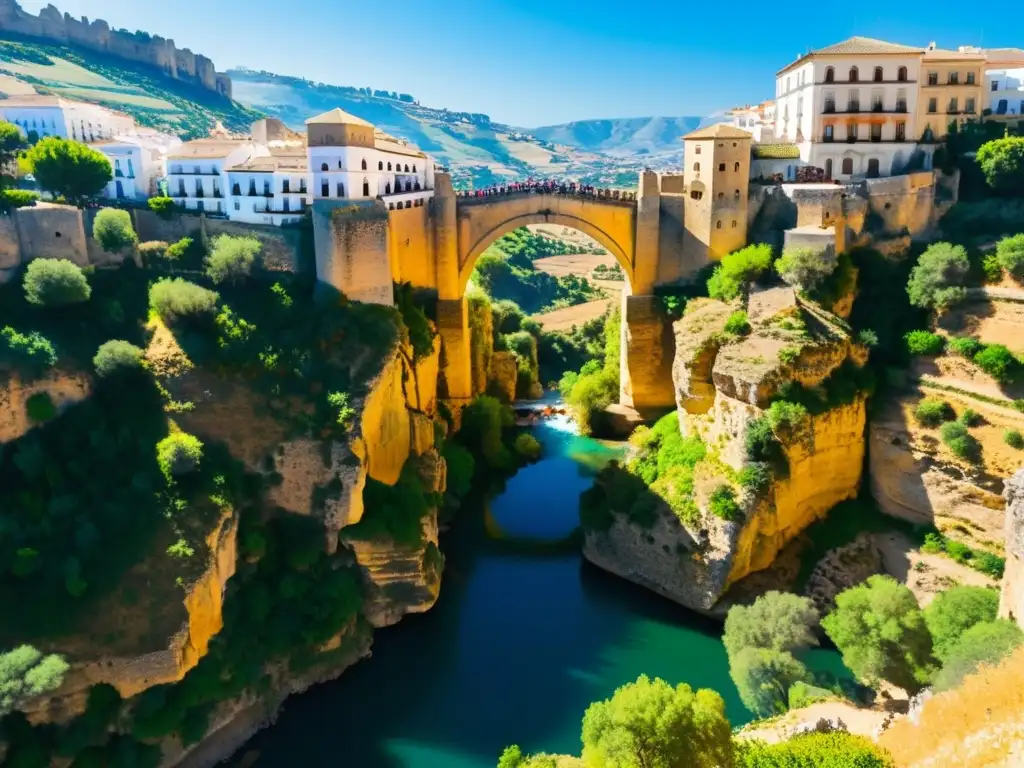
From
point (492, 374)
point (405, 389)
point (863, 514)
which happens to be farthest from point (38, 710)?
point (492, 374)

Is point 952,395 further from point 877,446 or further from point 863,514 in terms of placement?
point 863,514

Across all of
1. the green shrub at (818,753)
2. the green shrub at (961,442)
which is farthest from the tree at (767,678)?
the green shrub at (961,442)

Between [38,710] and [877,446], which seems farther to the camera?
[877,446]

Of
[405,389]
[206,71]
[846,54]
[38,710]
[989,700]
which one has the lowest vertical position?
[38,710]

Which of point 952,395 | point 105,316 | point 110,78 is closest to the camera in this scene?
point 105,316

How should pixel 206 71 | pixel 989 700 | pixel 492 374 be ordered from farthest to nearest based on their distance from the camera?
pixel 206 71, pixel 492 374, pixel 989 700

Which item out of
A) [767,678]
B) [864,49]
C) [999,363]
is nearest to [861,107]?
[864,49]
